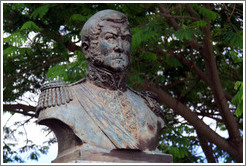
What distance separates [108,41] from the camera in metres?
5.41

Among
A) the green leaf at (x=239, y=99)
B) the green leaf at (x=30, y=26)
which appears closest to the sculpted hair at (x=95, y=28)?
the green leaf at (x=239, y=99)

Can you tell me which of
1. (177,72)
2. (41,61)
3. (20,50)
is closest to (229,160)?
(177,72)

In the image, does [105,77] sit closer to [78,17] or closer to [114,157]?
[114,157]

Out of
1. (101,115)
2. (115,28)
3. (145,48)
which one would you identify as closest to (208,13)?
(145,48)

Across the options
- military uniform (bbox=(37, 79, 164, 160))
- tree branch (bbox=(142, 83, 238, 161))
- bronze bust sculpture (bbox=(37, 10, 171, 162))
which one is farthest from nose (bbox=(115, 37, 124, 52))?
tree branch (bbox=(142, 83, 238, 161))

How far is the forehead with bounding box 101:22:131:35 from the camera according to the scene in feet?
17.8

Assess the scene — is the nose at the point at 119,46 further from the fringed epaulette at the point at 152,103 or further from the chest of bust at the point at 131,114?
the fringed epaulette at the point at 152,103

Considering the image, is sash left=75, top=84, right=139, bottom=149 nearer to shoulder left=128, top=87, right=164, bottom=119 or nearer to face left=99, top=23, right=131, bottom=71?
face left=99, top=23, right=131, bottom=71

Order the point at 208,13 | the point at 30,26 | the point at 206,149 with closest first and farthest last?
the point at 208,13
the point at 30,26
the point at 206,149

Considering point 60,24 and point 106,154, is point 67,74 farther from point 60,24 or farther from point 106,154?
point 106,154

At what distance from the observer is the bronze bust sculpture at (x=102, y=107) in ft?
16.4

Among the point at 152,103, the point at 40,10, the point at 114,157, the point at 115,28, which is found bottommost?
the point at 114,157

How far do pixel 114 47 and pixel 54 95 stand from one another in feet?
2.60

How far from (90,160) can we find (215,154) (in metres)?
6.60
